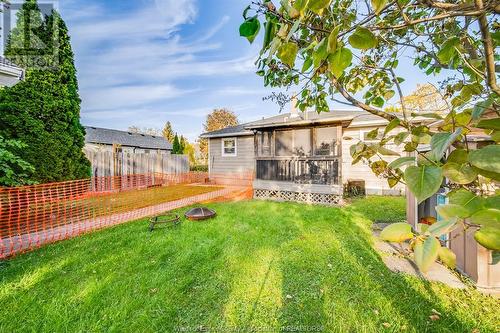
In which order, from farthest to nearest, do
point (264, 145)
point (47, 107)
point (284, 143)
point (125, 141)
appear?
point (125, 141) → point (264, 145) → point (284, 143) → point (47, 107)

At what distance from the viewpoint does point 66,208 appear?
21.6 feet

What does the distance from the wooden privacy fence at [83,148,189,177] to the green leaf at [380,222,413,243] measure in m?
13.9

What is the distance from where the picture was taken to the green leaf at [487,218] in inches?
17.9

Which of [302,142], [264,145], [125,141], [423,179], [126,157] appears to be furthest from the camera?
[125,141]

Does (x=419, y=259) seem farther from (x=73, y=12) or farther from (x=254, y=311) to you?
(x=73, y=12)

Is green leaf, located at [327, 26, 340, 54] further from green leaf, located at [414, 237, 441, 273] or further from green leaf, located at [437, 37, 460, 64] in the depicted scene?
green leaf, located at [414, 237, 441, 273]

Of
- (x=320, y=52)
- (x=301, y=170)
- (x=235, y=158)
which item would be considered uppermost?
(x=235, y=158)

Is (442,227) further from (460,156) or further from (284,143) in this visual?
(284,143)

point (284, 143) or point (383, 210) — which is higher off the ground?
point (284, 143)

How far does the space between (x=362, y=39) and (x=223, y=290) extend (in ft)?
11.0

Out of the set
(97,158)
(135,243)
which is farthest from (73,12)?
(135,243)

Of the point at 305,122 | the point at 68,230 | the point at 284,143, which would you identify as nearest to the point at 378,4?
the point at 68,230

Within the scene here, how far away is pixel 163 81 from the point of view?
17.8 m

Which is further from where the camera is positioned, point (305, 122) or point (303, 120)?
point (303, 120)
